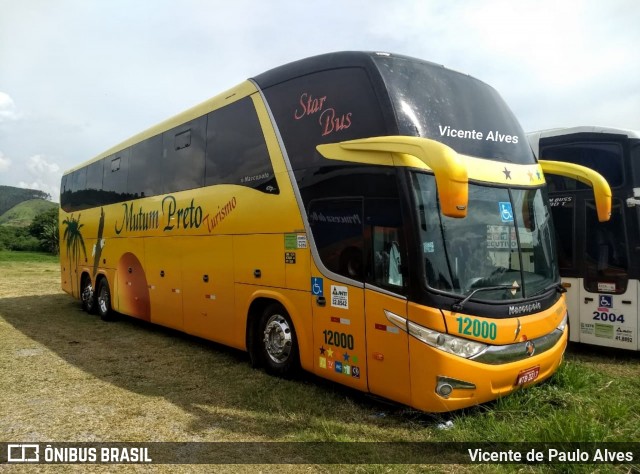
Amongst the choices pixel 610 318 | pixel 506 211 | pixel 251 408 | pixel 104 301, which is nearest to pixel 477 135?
pixel 506 211

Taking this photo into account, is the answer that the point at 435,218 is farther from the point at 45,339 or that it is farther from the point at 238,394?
the point at 45,339

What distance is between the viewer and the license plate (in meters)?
5.06

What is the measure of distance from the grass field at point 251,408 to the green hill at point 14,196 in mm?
139609

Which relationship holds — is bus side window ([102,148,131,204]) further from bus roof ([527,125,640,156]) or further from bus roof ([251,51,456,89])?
bus roof ([527,125,640,156])

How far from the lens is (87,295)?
13648mm

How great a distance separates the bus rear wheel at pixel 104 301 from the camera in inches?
476

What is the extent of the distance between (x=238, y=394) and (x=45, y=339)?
5.67 meters

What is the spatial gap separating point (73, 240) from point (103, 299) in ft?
10.2

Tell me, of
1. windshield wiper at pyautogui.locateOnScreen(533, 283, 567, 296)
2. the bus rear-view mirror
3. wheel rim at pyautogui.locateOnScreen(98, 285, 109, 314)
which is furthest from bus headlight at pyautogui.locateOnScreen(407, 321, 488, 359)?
wheel rim at pyautogui.locateOnScreen(98, 285, 109, 314)

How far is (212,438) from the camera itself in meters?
4.81

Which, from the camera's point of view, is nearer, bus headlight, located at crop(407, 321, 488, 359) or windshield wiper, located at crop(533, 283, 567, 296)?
bus headlight, located at crop(407, 321, 488, 359)

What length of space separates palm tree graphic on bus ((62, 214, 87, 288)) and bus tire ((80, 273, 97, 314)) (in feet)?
2.23

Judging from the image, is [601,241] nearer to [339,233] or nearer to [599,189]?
[599,189]

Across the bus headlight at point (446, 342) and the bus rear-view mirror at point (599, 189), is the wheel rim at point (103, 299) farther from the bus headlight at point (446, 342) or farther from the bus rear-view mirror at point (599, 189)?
the bus rear-view mirror at point (599, 189)
